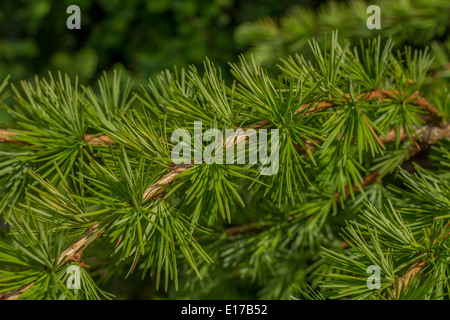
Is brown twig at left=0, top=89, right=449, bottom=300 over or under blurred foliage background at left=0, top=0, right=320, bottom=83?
under

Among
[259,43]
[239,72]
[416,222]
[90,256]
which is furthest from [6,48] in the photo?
[416,222]

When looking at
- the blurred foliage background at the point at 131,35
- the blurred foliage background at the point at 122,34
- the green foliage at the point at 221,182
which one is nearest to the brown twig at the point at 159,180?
the green foliage at the point at 221,182

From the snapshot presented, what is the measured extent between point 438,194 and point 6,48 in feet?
4.92

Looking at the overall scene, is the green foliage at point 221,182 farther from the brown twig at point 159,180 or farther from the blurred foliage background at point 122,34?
the blurred foliage background at point 122,34

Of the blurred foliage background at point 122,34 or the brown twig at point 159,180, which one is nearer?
the brown twig at point 159,180

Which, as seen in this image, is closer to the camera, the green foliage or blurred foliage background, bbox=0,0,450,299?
the green foliage

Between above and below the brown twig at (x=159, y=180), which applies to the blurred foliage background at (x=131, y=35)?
above

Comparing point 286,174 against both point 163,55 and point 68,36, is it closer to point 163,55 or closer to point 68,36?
point 163,55

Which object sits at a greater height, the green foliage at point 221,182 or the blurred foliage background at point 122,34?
the blurred foliage background at point 122,34

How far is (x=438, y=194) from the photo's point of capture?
0.36 metres

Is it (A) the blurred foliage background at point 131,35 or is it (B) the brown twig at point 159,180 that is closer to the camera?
(B) the brown twig at point 159,180

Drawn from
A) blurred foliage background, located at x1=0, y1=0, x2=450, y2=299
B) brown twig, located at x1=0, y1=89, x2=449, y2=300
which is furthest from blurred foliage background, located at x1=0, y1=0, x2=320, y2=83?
brown twig, located at x1=0, y1=89, x2=449, y2=300

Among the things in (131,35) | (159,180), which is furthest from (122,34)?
(159,180)

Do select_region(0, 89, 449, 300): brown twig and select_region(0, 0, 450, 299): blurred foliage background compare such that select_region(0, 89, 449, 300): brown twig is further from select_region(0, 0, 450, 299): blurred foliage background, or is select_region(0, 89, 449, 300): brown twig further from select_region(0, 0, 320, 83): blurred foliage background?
select_region(0, 0, 320, 83): blurred foliage background
